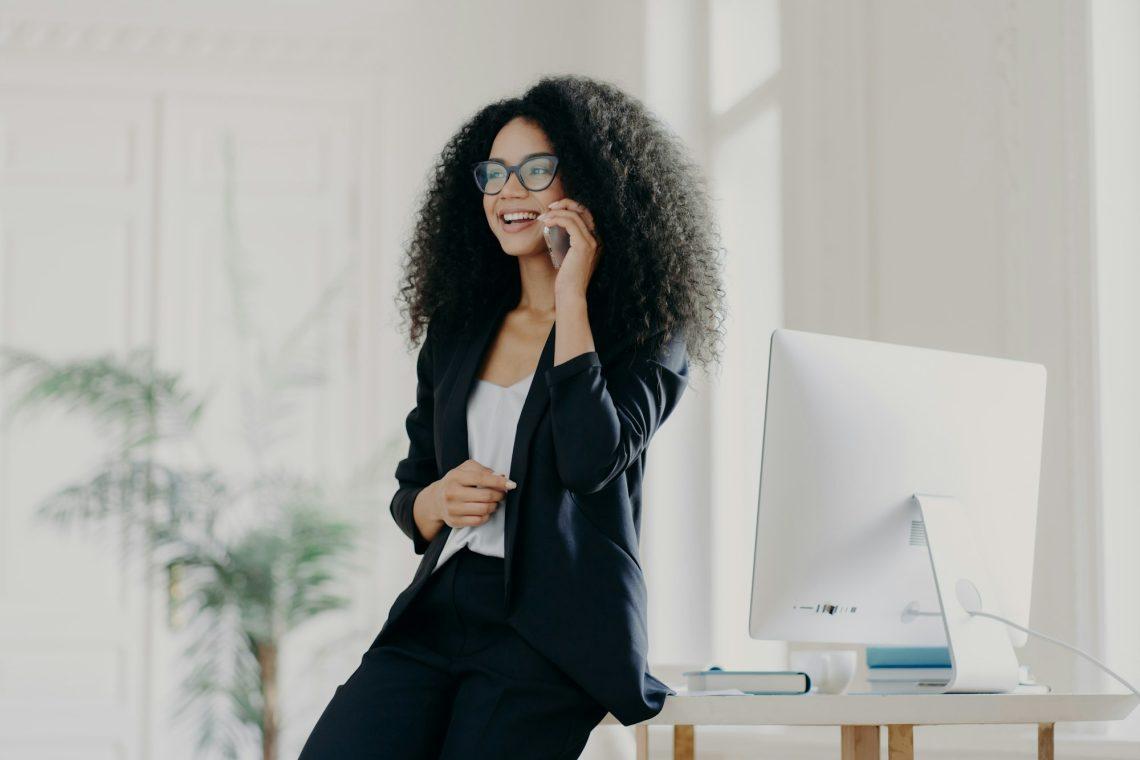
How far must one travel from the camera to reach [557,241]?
1.63 meters

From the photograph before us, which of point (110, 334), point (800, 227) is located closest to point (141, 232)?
point (110, 334)

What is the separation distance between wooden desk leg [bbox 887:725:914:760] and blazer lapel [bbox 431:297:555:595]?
583 millimetres

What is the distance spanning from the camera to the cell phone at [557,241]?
1627mm

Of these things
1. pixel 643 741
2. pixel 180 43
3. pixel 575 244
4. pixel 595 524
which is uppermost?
pixel 180 43

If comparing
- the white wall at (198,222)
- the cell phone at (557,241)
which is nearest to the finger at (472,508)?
the cell phone at (557,241)

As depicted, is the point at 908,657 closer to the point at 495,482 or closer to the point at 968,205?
the point at 495,482

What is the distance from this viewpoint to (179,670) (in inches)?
186

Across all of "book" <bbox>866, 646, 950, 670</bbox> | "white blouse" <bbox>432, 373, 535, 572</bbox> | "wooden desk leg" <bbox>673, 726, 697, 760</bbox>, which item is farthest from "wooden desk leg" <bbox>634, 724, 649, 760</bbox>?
"white blouse" <bbox>432, 373, 535, 572</bbox>

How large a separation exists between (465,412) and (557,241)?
0.77ft

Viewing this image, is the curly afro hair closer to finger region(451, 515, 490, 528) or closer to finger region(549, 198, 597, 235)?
finger region(549, 198, 597, 235)

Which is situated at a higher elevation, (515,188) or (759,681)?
(515,188)

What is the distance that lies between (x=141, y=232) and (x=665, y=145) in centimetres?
362

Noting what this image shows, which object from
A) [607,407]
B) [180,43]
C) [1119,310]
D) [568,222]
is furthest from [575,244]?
[180,43]

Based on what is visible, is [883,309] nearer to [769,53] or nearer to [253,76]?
[769,53]
